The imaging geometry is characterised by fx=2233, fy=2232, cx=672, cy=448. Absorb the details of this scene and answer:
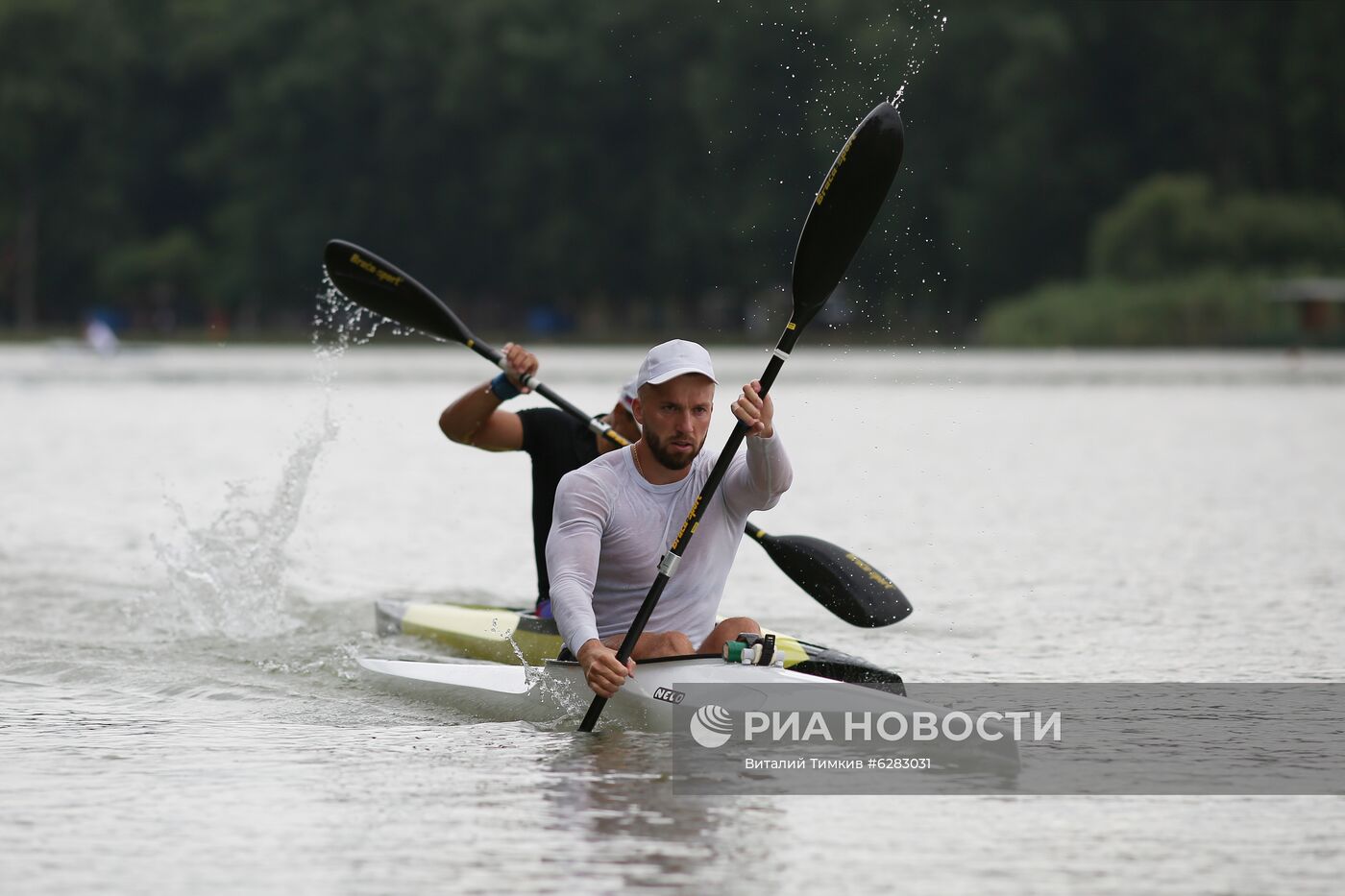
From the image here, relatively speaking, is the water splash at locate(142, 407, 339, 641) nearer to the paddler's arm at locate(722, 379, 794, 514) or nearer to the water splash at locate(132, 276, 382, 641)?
the water splash at locate(132, 276, 382, 641)

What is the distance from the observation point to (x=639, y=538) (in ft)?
25.7

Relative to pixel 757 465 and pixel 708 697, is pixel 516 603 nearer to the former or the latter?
pixel 708 697

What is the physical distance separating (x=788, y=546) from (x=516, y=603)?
12.9 feet

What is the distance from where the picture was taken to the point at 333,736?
Answer: 8617mm

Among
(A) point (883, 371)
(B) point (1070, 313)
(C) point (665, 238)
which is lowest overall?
(A) point (883, 371)

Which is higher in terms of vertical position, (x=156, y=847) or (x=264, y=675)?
(x=264, y=675)

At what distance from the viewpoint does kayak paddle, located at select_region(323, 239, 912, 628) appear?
9148 mm

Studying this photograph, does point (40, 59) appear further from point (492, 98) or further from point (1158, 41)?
point (1158, 41)

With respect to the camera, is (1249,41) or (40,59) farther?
(40,59)

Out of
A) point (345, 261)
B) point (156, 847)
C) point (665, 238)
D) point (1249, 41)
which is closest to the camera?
point (156, 847)

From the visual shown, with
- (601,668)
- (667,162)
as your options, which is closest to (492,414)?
(601,668)

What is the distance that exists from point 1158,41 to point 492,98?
2504cm

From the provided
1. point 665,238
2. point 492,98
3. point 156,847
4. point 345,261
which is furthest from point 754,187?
point 156,847

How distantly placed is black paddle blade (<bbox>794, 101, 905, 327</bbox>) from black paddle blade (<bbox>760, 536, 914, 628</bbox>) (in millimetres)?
1113
